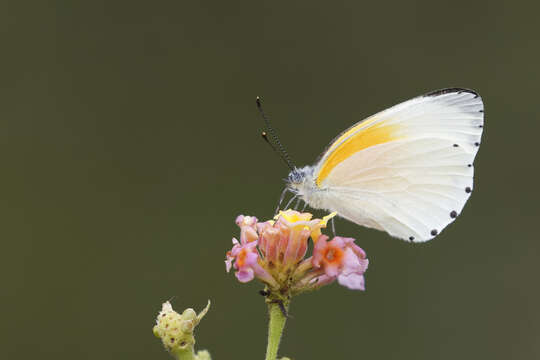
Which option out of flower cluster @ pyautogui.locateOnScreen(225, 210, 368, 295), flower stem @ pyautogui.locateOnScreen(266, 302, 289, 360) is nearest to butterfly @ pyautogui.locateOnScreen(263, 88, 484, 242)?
flower cluster @ pyautogui.locateOnScreen(225, 210, 368, 295)

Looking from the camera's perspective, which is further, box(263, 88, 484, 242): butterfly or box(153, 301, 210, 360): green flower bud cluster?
box(263, 88, 484, 242): butterfly

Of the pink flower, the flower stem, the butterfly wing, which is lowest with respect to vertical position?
the flower stem

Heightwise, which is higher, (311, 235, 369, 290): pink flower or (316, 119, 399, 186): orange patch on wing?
(316, 119, 399, 186): orange patch on wing

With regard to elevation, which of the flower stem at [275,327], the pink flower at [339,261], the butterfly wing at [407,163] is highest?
the butterfly wing at [407,163]

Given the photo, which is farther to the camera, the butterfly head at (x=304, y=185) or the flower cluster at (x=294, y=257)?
the butterfly head at (x=304, y=185)

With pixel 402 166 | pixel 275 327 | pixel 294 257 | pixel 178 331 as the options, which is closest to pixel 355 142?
pixel 402 166

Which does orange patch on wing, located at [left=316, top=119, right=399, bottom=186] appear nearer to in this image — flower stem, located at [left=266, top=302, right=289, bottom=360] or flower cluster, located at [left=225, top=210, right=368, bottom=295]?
flower cluster, located at [left=225, top=210, right=368, bottom=295]

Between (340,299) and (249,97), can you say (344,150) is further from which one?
(249,97)

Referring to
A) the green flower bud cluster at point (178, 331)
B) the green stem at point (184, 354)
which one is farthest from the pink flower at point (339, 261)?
the green stem at point (184, 354)

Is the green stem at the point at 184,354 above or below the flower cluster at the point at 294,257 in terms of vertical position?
below

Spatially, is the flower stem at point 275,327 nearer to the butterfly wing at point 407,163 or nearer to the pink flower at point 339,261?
the pink flower at point 339,261
